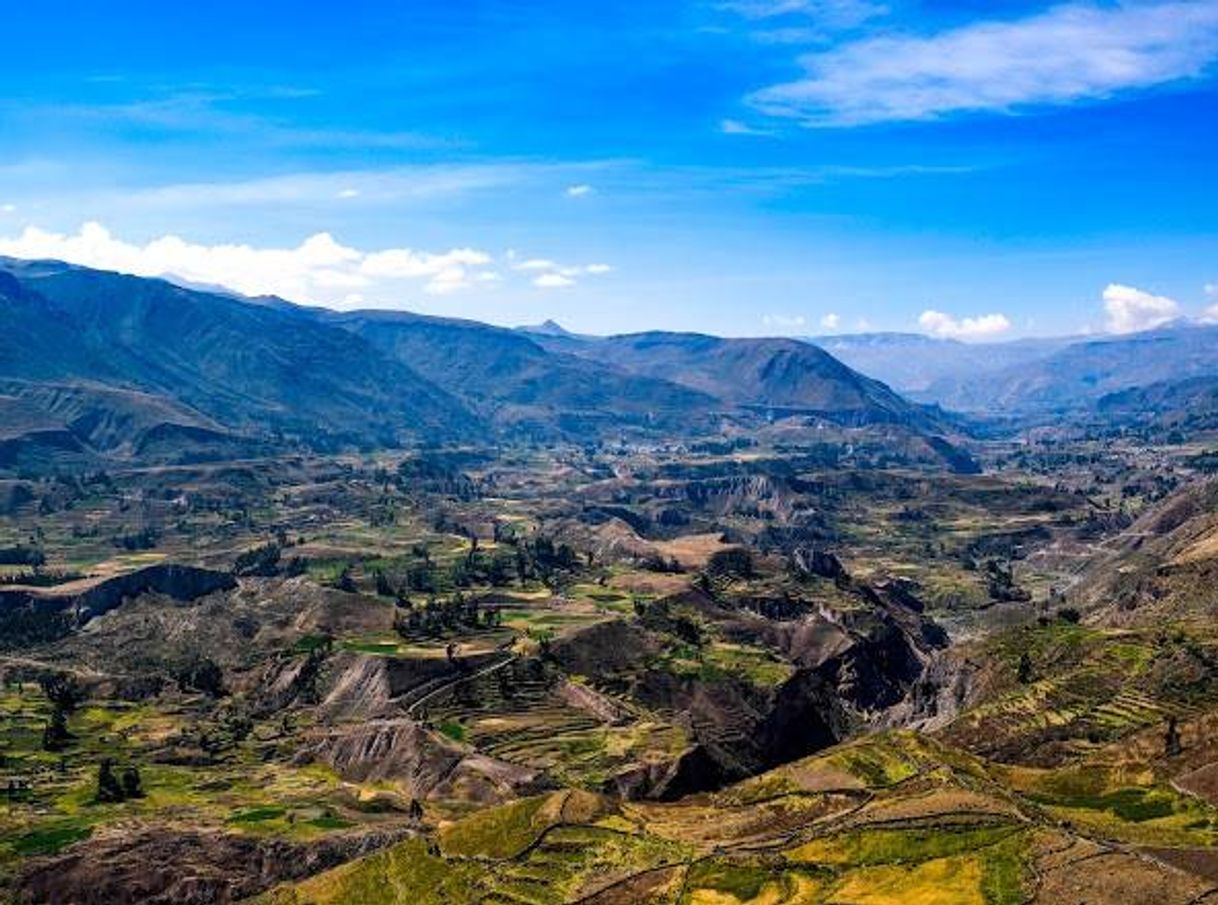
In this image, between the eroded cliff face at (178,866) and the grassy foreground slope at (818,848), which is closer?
the grassy foreground slope at (818,848)

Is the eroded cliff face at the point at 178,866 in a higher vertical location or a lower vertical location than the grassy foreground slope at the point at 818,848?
lower

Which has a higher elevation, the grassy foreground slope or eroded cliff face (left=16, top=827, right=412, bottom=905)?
the grassy foreground slope

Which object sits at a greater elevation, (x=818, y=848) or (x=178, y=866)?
(x=818, y=848)

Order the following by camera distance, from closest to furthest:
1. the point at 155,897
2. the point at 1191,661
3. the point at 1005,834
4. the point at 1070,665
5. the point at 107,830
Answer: the point at 1005,834
the point at 155,897
the point at 107,830
the point at 1191,661
the point at 1070,665

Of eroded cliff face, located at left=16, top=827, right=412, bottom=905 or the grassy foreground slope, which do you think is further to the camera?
eroded cliff face, located at left=16, top=827, right=412, bottom=905

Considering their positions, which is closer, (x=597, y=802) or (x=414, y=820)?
(x=597, y=802)

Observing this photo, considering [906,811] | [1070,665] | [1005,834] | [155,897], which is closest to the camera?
[1005,834]

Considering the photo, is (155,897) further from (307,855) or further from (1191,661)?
(1191,661)

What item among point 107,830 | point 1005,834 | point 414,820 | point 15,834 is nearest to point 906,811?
point 1005,834

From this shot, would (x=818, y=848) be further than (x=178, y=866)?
No

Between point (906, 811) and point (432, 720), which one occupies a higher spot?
point (906, 811)
